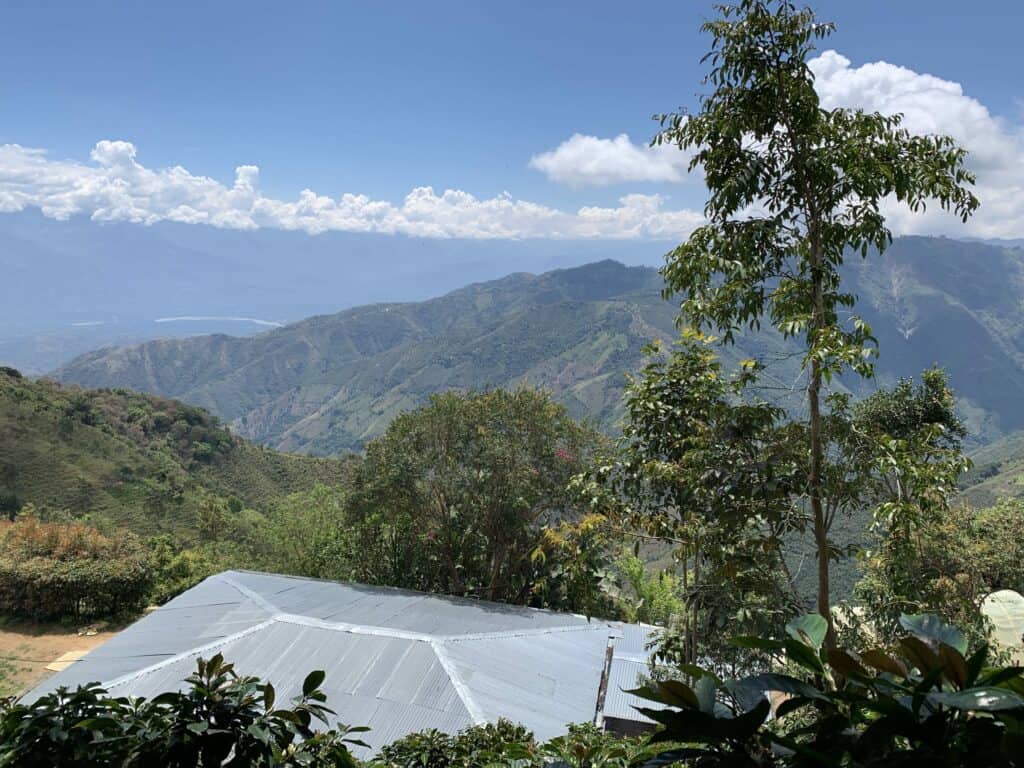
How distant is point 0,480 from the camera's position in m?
34.0

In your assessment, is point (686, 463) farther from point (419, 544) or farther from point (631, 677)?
point (419, 544)

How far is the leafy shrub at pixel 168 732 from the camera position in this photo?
1.31m

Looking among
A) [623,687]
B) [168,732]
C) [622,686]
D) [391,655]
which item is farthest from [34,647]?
[168,732]

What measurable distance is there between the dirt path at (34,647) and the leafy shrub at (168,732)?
1033 centimetres

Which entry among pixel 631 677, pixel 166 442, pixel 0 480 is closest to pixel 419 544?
pixel 631 677

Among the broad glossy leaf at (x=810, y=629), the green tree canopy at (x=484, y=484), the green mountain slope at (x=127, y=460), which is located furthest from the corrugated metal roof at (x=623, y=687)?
the green mountain slope at (x=127, y=460)

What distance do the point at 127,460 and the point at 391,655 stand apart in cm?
4308

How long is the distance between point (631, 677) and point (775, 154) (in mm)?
6979

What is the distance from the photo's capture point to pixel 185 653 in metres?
8.03

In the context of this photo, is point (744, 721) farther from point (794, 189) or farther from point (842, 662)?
point (794, 189)

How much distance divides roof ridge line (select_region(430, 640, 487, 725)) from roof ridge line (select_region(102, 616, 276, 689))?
108 inches

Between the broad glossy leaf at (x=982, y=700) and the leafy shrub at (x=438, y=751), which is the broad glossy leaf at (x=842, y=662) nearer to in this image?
the broad glossy leaf at (x=982, y=700)

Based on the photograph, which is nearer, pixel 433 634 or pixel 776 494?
pixel 776 494

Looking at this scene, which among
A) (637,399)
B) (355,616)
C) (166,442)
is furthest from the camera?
(166,442)
